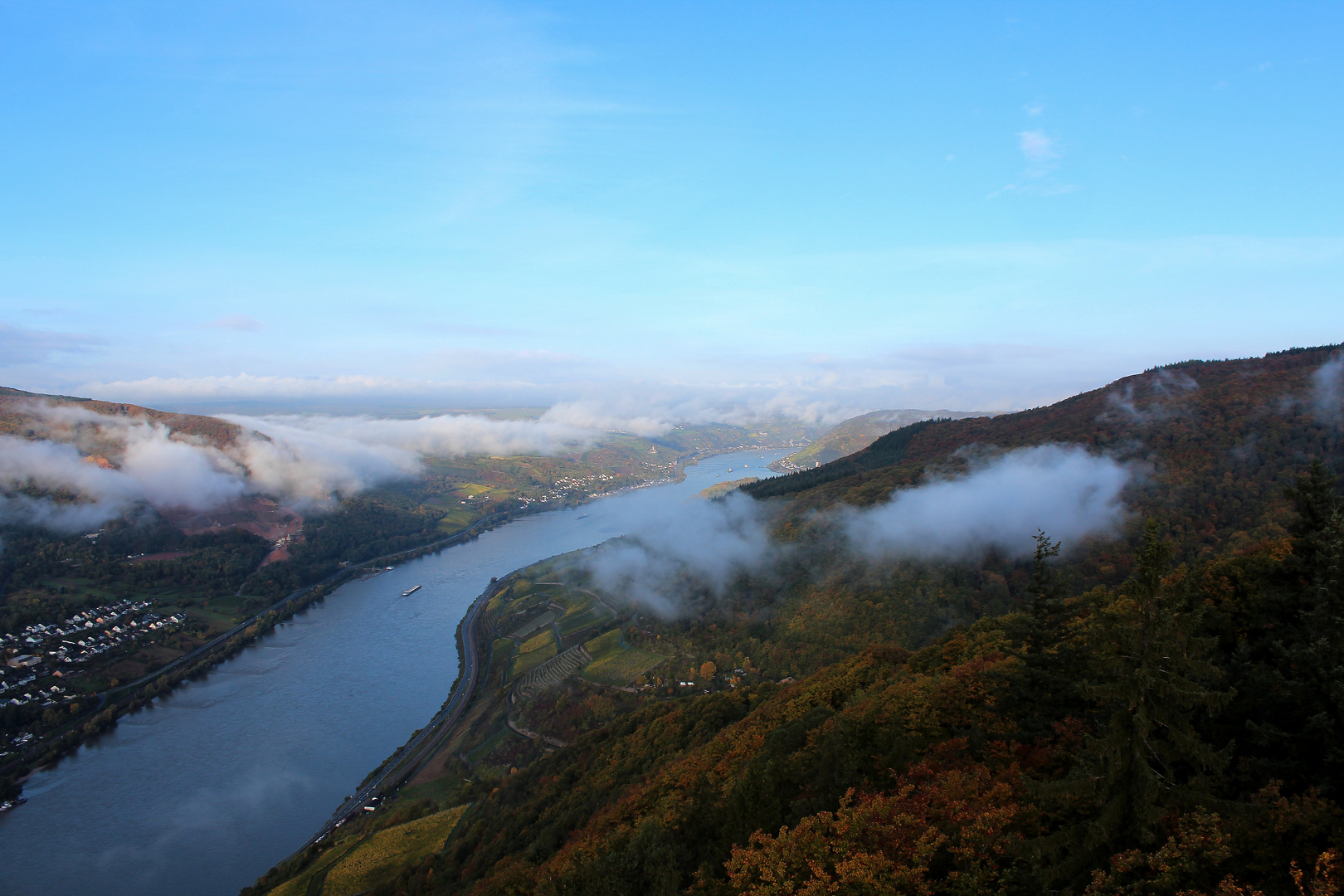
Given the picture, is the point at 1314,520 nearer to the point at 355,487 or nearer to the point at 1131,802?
the point at 1131,802

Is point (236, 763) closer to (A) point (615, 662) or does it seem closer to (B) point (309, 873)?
(B) point (309, 873)

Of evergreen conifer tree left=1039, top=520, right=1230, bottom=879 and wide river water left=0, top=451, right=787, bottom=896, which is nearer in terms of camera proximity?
evergreen conifer tree left=1039, top=520, right=1230, bottom=879

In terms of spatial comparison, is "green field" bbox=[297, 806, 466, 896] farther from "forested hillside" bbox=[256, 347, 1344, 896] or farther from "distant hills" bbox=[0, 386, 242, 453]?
"distant hills" bbox=[0, 386, 242, 453]

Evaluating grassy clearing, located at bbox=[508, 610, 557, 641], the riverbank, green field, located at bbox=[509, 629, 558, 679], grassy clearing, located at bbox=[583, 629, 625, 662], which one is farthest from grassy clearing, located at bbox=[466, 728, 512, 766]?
the riverbank

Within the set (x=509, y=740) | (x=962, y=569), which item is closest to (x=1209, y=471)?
(x=962, y=569)

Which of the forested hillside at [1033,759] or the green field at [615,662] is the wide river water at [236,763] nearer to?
the forested hillside at [1033,759]

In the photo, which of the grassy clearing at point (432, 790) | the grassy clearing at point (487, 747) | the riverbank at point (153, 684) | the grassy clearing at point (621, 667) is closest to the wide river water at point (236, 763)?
the riverbank at point (153, 684)
